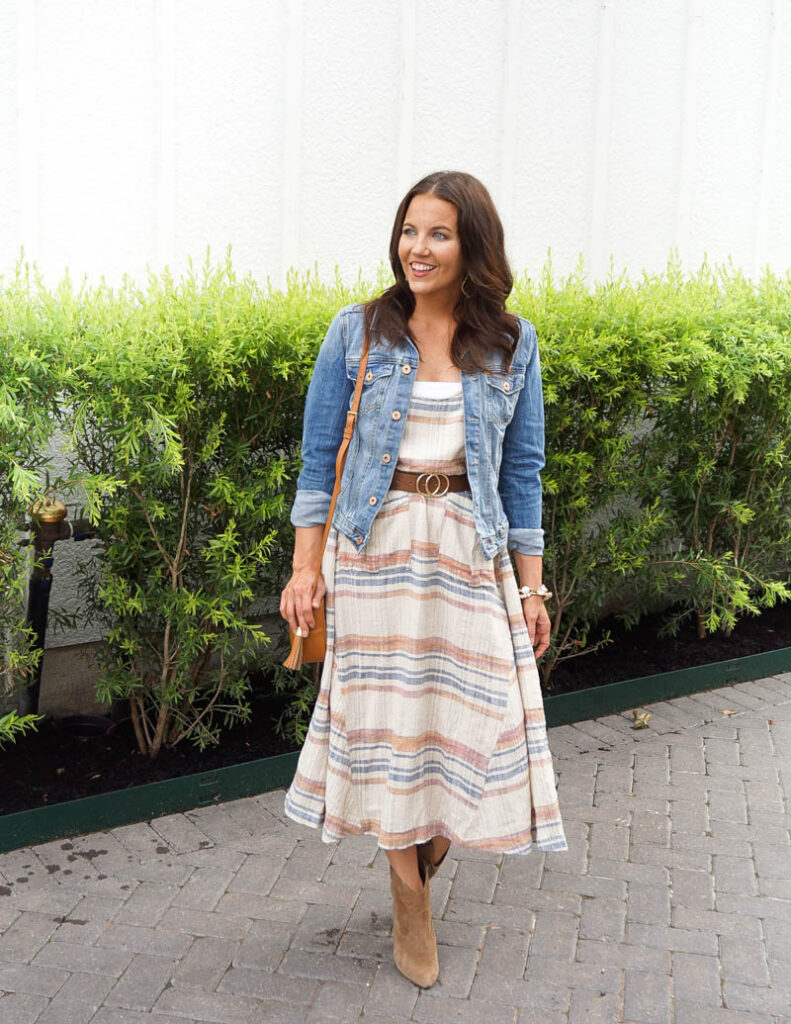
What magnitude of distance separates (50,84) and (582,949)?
3798mm

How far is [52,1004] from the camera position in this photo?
2.97 meters

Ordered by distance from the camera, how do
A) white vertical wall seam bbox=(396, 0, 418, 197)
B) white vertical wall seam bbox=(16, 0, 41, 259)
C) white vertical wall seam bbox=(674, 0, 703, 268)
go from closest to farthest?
white vertical wall seam bbox=(16, 0, 41, 259) < white vertical wall seam bbox=(396, 0, 418, 197) < white vertical wall seam bbox=(674, 0, 703, 268)

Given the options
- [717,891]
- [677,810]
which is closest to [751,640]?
[677,810]

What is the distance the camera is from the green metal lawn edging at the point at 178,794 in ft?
12.5

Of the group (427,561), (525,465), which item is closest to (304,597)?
(427,561)

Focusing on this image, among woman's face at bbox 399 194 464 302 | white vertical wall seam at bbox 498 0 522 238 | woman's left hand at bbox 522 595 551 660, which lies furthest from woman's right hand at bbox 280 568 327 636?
white vertical wall seam at bbox 498 0 522 238

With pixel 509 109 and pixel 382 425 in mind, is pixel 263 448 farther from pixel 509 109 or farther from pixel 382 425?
pixel 509 109

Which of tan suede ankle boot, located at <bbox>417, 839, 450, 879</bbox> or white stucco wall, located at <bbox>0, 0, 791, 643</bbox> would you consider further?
white stucco wall, located at <bbox>0, 0, 791, 643</bbox>

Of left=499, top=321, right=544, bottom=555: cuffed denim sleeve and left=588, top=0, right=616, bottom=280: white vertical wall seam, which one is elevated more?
left=588, top=0, right=616, bottom=280: white vertical wall seam

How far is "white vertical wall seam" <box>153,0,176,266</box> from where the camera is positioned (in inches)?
179

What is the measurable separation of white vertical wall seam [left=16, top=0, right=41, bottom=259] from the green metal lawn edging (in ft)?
7.16

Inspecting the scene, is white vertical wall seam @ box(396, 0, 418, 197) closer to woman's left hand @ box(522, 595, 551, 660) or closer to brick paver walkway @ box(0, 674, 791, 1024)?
woman's left hand @ box(522, 595, 551, 660)

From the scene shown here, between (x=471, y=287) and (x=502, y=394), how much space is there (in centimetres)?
31

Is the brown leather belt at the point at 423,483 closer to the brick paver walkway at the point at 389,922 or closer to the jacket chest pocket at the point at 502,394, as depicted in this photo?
the jacket chest pocket at the point at 502,394
